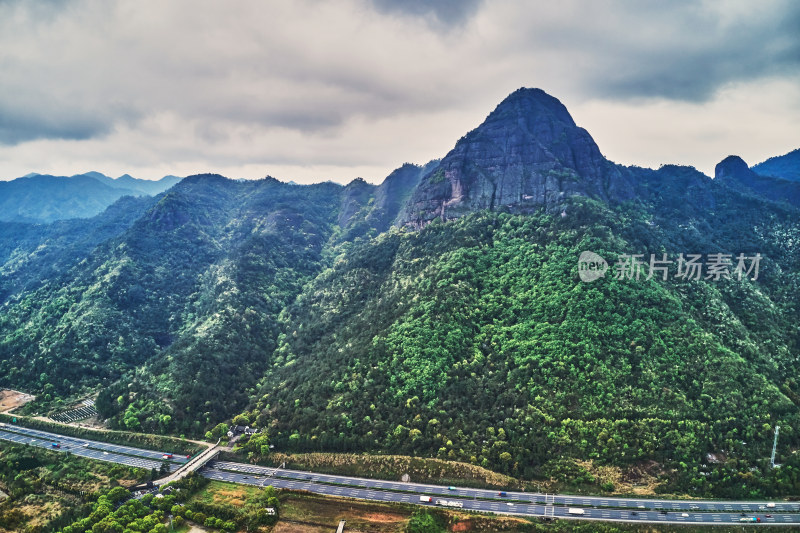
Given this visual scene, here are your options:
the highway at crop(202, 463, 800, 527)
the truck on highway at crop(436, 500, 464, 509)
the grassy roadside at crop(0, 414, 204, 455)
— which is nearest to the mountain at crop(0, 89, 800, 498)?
the grassy roadside at crop(0, 414, 204, 455)

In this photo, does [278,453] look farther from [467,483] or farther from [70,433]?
[70,433]

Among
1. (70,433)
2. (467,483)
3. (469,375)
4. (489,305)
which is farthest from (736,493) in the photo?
(70,433)

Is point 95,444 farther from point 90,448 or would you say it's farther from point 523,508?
point 523,508

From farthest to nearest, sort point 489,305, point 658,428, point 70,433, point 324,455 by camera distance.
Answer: point 489,305, point 70,433, point 324,455, point 658,428

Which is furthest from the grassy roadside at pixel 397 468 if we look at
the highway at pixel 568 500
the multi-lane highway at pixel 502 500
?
the multi-lane highway at pixel 502 500

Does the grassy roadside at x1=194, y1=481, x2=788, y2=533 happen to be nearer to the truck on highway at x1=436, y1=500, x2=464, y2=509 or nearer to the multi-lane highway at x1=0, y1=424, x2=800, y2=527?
the multi-lane highway at x1=0, y1=424, x2=800, y2=527
